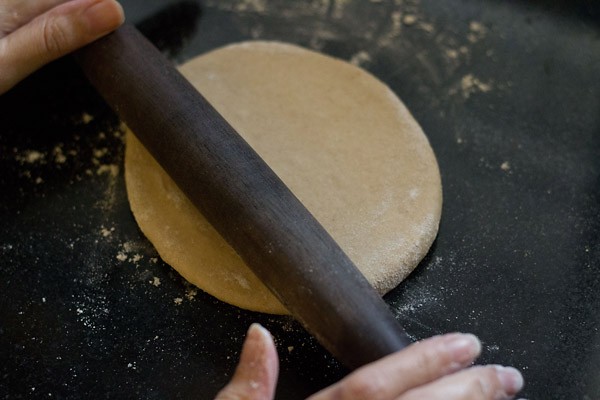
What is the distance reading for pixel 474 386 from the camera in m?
1.31

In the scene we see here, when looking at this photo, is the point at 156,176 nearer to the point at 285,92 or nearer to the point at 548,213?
the point at 285,92

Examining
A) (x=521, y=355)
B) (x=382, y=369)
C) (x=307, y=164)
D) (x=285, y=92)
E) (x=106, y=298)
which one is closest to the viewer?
(x=382, y=369)

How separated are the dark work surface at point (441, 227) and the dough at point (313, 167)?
0.10 m

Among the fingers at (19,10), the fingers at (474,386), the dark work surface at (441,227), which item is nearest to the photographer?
the fingers at (474,386)

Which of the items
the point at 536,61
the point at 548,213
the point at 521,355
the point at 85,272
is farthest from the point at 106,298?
the point at 536,61

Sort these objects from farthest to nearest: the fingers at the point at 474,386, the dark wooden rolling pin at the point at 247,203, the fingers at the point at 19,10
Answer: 1. the fingers at the point at 19,10
2. the dark wooden rolling pin at the point at 247,203
3. the fingers at the point at 474,386

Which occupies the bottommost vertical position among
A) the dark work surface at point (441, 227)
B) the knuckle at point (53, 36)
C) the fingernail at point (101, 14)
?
the dark work surface at point (441, 227)

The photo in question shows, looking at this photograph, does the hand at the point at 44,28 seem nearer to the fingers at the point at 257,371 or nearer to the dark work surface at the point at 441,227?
the dark work surface at the point at 441,227

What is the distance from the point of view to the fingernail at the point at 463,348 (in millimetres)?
1328

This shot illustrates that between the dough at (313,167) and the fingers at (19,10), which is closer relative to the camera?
the dough at (313,167)

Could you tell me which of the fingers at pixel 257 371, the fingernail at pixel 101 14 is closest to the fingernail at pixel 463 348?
the fingers at pixel 257 371

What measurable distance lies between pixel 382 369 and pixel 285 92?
109 centimetres

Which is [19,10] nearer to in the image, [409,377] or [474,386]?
[409,377]

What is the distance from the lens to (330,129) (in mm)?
2027
